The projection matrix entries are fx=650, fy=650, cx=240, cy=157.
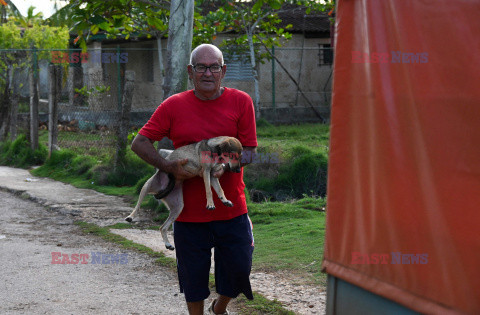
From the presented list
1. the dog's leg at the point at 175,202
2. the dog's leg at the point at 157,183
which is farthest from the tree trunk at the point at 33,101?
the dog's leg at the point at 175,202

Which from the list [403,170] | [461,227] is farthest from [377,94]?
[461,227]

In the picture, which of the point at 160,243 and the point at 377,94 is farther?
the point at 160,243

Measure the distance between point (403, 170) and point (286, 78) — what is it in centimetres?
1748

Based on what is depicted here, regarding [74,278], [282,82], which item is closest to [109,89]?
[74,278]

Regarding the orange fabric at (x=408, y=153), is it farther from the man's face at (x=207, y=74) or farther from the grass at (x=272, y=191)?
the grass at (x=272, y=191)

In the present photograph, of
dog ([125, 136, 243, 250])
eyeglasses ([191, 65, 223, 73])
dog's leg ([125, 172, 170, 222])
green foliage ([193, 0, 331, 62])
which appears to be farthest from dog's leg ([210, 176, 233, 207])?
green foliage ([193, 0, 331, 62])

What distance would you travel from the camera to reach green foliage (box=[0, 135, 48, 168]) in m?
13.3

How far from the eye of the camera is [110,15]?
809cm

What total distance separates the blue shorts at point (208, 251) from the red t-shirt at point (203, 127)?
8 centimetres

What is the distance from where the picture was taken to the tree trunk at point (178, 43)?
7.54 metres

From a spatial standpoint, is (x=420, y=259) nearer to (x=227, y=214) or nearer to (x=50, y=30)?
(x=227, y=214)

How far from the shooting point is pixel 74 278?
5797mm

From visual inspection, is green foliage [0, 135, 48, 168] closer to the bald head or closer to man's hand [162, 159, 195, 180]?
man's hand [162, 159, 195, 180]

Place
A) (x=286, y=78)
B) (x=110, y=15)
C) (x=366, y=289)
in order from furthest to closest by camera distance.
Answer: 1. (x=286, y=78)
2. (x=110, y=15)
3. (x=366, y=289)
